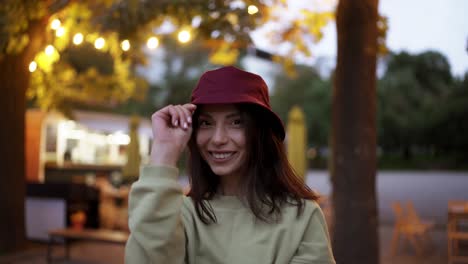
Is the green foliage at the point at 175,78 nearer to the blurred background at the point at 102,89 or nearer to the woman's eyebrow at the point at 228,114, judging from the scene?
the blurred background at the point at 102,89

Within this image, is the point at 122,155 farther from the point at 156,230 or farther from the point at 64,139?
the point at 156,230

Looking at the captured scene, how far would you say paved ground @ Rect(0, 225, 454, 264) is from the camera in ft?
26.0

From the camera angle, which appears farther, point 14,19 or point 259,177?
point 14,19

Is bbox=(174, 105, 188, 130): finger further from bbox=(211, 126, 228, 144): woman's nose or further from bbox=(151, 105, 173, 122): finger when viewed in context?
bbox=(211, 126, 228, 144): woman's nose

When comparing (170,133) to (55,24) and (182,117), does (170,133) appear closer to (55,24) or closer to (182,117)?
(182,117)

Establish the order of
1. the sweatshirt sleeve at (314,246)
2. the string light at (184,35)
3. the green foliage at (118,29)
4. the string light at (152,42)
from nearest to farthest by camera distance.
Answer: the sweatshirt sleeve at (314,246)
the green foliage at (118,29)
the string light at (184,35)
the string light at (152,42)

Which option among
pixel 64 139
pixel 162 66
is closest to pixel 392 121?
pixel 162 66

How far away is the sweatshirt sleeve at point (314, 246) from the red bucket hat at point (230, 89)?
0.41 m

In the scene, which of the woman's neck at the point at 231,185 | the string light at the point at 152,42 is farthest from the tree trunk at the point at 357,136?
the string light at the point at 152,42

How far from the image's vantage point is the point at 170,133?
1.56m

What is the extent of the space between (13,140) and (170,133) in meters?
7.66

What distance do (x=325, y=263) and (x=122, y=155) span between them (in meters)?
23.0

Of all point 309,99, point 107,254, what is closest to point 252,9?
→ point 107,254

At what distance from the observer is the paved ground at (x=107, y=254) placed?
793cm
